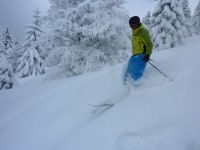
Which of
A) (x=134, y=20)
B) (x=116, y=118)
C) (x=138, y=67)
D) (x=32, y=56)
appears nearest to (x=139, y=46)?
(x=138, y=67)

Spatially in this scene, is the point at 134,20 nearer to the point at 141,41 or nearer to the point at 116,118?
the point at 141,41

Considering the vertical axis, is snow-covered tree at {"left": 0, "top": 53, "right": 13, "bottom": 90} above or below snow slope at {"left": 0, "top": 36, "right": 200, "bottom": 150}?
below

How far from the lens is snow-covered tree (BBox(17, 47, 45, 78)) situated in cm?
2427

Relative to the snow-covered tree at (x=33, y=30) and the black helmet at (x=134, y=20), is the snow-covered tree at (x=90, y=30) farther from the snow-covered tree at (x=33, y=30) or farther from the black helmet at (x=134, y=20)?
the snow-covered tree at (x=33, y=30)

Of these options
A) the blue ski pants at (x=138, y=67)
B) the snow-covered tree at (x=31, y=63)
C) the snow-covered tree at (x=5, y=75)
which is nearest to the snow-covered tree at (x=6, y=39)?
the snow-covered tree at (x=31, y=63)

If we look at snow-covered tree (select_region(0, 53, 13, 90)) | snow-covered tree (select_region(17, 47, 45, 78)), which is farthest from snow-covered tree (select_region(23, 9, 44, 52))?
snow-covered tree (select_region(0, 53, 13, 90))

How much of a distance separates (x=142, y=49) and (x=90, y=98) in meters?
1.83

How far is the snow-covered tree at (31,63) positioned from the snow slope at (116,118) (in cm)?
2094

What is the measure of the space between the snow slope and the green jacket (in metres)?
0.64

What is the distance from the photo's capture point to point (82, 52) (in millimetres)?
8984

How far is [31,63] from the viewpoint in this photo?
24.3 meters

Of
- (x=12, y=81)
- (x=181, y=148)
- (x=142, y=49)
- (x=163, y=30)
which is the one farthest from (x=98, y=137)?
(x=12, y=81)

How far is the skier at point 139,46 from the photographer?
4.02 metres

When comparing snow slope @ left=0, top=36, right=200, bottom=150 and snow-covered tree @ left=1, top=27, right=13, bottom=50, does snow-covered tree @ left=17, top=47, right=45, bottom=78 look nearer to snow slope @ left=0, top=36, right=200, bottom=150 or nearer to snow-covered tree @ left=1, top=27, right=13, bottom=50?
snow-covered tree @ left=1, top=27, right=13, bottom=50
